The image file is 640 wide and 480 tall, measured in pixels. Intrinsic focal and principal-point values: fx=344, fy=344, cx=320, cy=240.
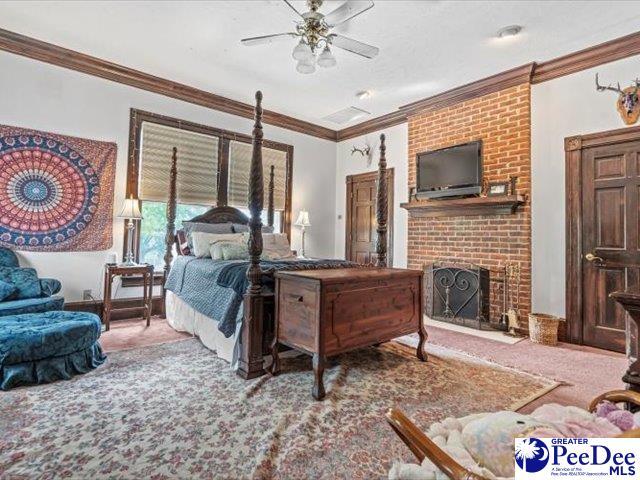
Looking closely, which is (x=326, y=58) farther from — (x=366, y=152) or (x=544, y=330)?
(x=544, y=330)

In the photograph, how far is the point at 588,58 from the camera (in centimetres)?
350

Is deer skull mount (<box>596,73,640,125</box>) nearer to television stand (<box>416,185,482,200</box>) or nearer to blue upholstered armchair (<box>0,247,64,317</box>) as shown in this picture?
television stand (<box>416,185,482,200</box>)

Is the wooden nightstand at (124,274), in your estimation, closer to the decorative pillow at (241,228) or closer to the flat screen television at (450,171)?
the decorative pillow at (241,228)

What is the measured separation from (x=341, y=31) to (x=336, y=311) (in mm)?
2662

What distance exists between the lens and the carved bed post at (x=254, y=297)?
251 cm

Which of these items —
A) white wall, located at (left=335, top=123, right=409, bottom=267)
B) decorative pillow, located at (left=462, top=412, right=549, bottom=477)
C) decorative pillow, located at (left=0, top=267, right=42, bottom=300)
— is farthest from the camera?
white wall, located at (left=335, top=123, right=409, bottom=267)

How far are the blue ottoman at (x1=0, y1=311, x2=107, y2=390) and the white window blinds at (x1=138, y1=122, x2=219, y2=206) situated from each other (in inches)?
86.0

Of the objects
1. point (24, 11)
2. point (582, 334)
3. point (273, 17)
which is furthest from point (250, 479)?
point (24, 11)

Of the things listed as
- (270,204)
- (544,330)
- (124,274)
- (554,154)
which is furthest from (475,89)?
(124,274)

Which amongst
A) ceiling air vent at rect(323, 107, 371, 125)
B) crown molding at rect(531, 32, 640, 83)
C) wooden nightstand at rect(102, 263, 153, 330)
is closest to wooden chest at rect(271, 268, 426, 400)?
wooden nightstand at rect(102, 263, 153, 330)

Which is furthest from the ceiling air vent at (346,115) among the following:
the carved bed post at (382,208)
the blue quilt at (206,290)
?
the blue quilt at (206,290)

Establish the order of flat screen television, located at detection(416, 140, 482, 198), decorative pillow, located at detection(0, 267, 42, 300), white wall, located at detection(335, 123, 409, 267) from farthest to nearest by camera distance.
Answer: white wall, located at detection(335, 123, 409, 267) → flat screen television, located at detection(416, 140, 482, 198) → decorative pillow, located at detection(0, 267, 42, 300)

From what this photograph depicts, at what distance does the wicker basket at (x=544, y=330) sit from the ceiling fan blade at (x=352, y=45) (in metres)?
3.11

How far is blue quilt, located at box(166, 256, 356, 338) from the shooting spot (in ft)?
8.82
